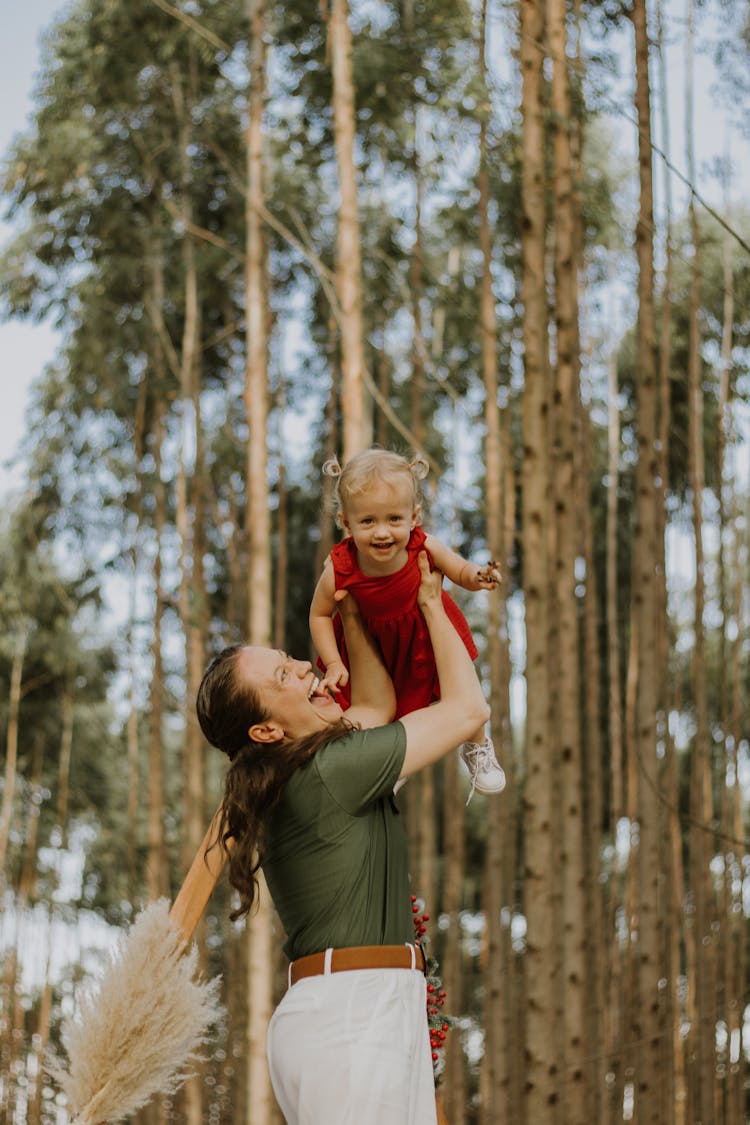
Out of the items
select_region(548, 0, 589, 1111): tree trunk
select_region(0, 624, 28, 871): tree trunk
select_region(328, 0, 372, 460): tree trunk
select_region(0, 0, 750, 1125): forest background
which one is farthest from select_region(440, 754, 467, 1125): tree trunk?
select_region(0, 624, 28, 871): tree trunk

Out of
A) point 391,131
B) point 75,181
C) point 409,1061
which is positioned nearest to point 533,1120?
point 409,1061

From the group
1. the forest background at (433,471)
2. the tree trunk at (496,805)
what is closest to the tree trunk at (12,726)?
the forest background at (433,471)

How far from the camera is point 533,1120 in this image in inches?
225

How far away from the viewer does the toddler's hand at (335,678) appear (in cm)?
239

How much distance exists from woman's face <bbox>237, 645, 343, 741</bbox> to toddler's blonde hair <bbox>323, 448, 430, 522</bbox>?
0.42 m

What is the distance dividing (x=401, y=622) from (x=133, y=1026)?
819 mm

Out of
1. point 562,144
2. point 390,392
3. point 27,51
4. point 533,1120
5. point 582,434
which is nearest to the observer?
point 533,1120

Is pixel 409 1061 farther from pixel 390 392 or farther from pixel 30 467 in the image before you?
pixel 30 467

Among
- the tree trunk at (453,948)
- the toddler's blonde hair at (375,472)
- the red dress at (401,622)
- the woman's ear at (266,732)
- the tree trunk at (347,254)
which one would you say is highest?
the tree trunk at (347,254)

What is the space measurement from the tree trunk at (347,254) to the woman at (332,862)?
3900 millimetres

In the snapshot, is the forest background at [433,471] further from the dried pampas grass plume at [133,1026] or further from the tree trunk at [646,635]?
the dried pampas grass plume at [133,1026]

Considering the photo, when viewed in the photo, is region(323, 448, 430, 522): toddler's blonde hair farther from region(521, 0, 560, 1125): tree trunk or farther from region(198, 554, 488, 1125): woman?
region(521, 0, 560, 1125): tree trunk

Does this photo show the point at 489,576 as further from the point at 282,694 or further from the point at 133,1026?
the point at 133,1026

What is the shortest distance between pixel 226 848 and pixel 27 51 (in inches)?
416
